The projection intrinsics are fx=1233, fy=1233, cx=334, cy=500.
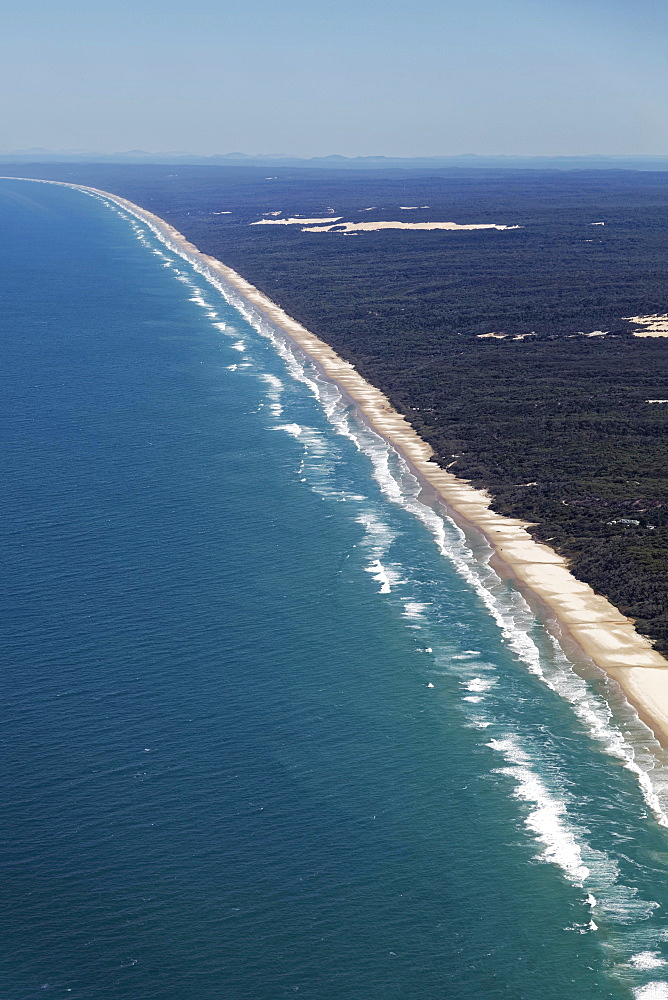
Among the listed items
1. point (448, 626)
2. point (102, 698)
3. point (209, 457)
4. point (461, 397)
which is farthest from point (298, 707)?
point (461, 397)

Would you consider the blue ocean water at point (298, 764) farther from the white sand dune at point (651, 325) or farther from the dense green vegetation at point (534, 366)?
the white sand dune at point (651, 325)

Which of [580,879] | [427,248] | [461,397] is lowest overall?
[580,879]

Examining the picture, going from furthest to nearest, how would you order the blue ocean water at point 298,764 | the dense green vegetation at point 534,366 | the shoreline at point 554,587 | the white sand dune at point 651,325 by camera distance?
the white sand dune at point 651,325, the dense green vegetation at point 534,366, the shoreline at point 554,587, the blue ocean water at point 298,764

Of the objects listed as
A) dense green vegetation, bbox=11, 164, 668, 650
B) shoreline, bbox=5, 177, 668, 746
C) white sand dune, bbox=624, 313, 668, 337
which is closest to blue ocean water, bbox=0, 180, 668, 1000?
shoreline, bbox=5, 177, 668, 746

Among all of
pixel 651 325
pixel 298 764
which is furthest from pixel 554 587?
pixel 651 325

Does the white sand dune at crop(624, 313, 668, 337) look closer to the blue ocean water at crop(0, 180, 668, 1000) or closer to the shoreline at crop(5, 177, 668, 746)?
the shoreline at crop(5, 177, 668, 746)

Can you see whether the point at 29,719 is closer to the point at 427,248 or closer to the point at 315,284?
the point at 315,284

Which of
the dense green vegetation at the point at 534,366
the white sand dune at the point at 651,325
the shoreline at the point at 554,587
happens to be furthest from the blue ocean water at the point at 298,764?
the white sand dune at the point at 651,325
